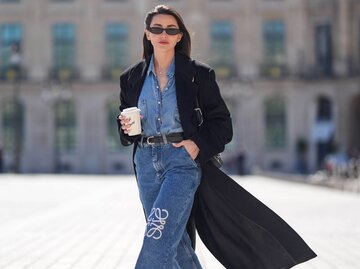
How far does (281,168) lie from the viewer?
49.7 m

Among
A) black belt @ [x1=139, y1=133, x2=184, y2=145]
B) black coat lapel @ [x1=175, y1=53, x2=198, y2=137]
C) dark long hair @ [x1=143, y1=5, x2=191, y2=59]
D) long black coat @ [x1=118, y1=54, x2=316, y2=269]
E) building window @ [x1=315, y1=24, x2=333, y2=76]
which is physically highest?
dark long hair @ [x1=143, y1=5, x2=191, y2=59]

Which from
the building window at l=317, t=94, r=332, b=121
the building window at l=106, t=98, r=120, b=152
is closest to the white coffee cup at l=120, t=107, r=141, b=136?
the building window at l=106, t=98, r=120, b=152

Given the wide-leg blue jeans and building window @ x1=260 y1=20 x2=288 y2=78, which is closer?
the wide-leg blue jeans

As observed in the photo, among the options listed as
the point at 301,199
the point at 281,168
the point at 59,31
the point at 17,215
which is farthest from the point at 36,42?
the point at 17,215

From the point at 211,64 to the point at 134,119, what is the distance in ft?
149

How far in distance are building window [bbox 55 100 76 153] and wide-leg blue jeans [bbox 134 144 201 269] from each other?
150 feet

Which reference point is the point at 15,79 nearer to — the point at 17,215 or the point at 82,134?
the point at 82,134

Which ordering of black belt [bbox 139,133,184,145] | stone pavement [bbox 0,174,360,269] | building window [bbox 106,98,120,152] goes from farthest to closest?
building window [bbox 106,98,120,152], stone pavement [bbox 0,174,360,269], black belt [bbox 139,133,184,145]

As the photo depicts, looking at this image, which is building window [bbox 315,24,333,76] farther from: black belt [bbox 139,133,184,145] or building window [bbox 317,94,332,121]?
black belt [bbox 139,133,184,145]

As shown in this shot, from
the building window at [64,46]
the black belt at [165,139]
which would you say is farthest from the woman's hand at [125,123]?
the building window at [64,46]

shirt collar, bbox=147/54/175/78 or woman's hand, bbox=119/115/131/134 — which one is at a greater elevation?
shirt collar, bbox=147/54/175/78

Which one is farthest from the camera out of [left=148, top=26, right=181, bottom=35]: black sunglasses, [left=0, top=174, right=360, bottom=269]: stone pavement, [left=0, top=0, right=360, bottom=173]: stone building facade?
[left=0, top=0, right=360, bottom=173]: stone building facade

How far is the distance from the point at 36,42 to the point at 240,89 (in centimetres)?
1488

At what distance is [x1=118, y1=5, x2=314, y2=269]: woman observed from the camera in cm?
518
